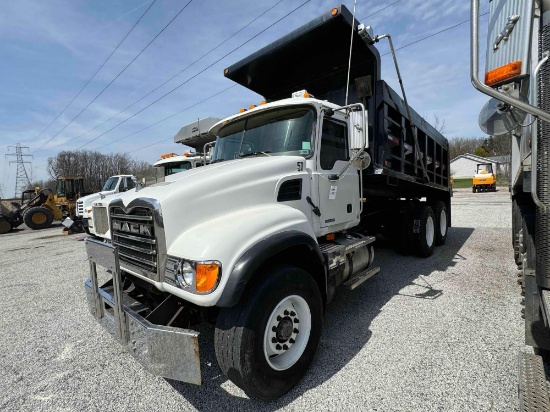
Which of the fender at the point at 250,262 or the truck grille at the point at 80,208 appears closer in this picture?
the fender at the point at 250,262

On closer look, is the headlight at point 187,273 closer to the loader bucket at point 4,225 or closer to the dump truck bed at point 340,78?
the dump truck bed at point 340,78

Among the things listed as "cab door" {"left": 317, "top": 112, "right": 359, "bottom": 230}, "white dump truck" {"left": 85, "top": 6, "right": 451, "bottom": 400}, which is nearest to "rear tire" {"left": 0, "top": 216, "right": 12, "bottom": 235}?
"white dump truck" {"left": 85, "top": 6, "right": 451, "bottom": 400}

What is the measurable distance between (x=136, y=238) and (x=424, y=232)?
5528 mm

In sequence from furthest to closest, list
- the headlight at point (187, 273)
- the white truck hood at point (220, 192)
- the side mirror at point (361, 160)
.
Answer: the side mirror at point (361, 160)
the white truck hood at point (220, 192)
the headlight at point (187, 273)

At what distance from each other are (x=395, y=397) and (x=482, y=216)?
12.2 m

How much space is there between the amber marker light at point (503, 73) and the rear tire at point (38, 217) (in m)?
20.5

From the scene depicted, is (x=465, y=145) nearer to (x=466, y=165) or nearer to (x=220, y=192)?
(x=466, y=165)

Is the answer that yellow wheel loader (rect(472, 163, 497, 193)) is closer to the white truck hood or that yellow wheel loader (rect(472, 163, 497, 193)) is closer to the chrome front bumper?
the white truck hood

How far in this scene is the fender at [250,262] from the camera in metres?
2.02

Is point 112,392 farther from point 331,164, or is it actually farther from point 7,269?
point 7,269

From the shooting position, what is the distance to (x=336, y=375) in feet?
8.43

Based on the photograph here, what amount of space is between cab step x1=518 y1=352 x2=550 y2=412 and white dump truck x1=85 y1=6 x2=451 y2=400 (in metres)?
1.42

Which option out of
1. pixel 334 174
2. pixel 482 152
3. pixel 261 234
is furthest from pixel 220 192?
pixel 482 152

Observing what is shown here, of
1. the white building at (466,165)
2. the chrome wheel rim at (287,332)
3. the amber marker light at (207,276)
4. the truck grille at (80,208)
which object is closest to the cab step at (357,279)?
the chrome wheel rim at (287,332)
